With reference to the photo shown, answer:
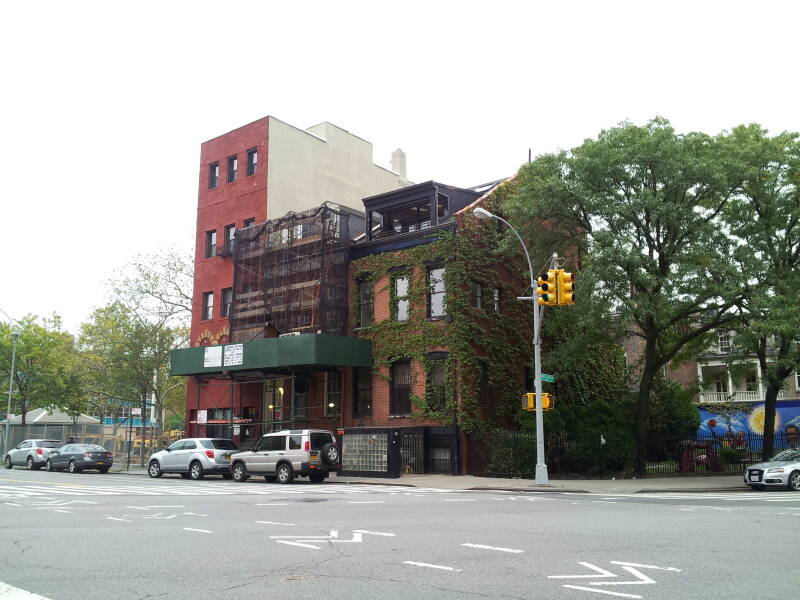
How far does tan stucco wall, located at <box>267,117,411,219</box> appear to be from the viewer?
→ 40500 mm

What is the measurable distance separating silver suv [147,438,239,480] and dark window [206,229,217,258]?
14.9 meters

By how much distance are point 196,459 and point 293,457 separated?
5.34 m

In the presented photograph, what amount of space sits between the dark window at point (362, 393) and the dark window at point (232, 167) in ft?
51.3

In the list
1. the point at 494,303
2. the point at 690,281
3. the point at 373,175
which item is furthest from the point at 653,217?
the point at 373,175

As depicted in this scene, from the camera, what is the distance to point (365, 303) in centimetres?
3453

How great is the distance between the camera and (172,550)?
9016mm

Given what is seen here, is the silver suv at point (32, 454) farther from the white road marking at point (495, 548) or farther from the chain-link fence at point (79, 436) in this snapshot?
the white road marking at point (495, 548)

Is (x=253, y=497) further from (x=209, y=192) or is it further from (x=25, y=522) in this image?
(x=209, y=192)

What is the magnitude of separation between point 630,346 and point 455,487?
34224mm

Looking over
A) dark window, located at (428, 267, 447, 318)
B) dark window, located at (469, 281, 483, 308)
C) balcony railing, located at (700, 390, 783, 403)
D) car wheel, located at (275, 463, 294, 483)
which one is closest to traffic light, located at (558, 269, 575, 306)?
dark window, located at (469, 281, 483, 308)

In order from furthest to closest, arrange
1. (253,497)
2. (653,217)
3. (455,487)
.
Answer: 1. (653,217)
2. (455,487)
3. (253,497)

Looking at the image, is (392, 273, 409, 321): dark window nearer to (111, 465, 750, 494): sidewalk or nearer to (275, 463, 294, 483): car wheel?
(111, 465, 750, 494): sidewalk

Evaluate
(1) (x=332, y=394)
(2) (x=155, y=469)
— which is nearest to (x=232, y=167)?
(1) (x=332, y=394)

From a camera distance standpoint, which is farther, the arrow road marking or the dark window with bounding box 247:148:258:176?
the dark window with bounding box 247:148:258:176
